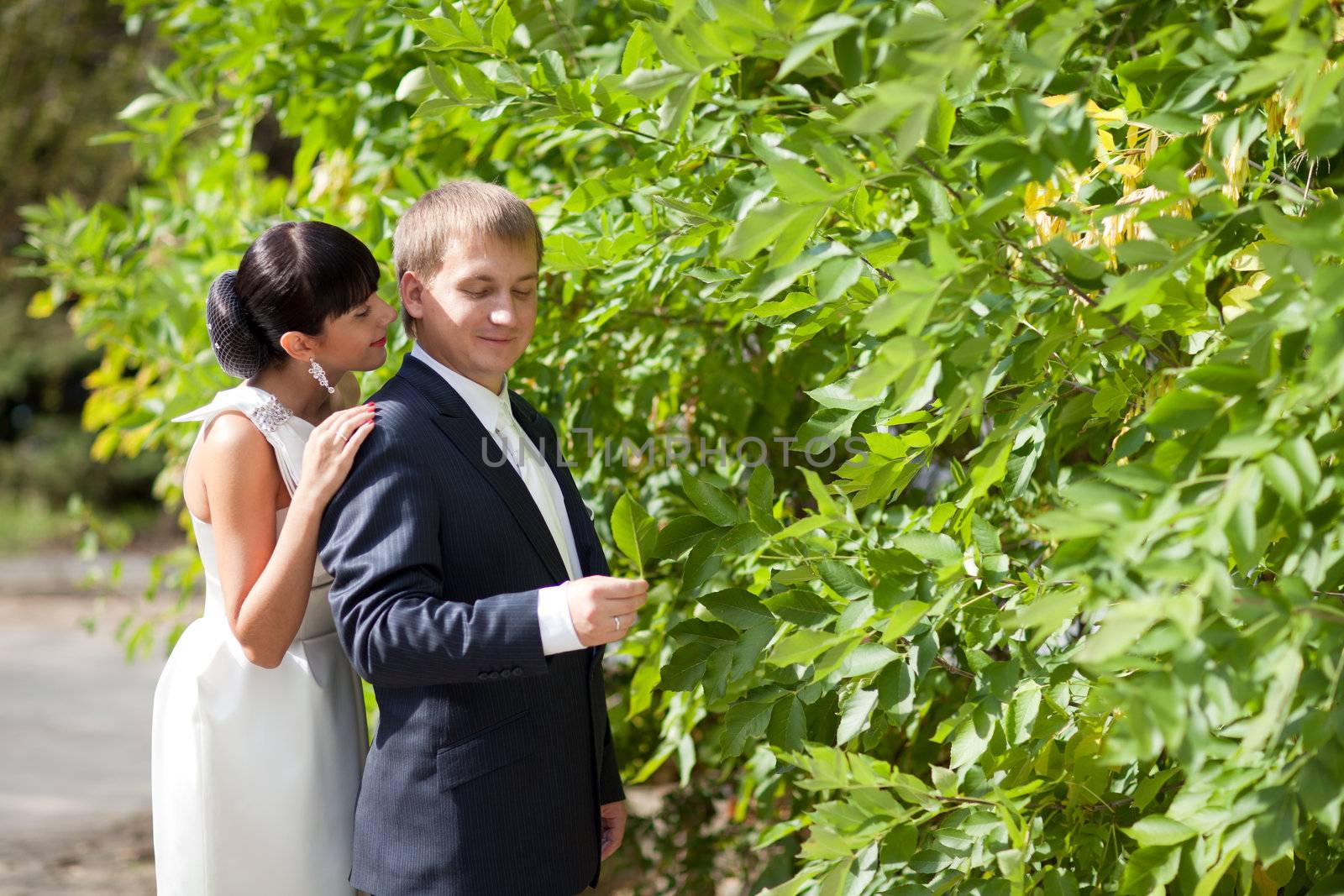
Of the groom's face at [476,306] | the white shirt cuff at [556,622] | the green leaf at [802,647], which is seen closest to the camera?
the green leaf at [802,647]

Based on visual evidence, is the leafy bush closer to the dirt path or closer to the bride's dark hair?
the bride's dark hair

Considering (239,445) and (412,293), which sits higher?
(412,293)

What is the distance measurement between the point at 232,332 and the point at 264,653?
506 millimetres

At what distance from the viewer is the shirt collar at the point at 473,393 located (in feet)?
6.14

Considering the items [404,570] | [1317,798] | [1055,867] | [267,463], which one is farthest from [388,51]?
[1317,798]

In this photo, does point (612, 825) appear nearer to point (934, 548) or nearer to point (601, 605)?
point (601, 605)

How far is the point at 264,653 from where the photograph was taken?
5.98 ft

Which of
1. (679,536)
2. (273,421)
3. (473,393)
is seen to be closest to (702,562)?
(679,536)

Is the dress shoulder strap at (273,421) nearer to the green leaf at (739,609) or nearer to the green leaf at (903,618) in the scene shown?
the green leaf at (739,609)

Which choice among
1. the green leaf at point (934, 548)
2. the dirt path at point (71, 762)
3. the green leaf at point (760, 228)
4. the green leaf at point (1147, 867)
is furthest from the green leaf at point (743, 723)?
the dirt path at point (71, 762)

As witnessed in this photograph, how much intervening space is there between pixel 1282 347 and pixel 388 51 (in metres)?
2.11

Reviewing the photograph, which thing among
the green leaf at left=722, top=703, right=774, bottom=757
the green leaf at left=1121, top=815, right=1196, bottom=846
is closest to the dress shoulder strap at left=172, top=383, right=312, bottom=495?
the green leaf at left=722, top=703, right=774, bottom=757

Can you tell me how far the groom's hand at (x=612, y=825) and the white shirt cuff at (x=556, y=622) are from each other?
578 mm

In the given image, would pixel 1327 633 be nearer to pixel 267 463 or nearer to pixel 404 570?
pixel 404 570
